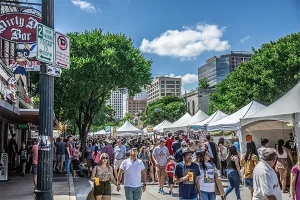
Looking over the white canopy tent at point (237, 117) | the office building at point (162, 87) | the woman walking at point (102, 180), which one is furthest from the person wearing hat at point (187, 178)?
the office building at point (162, 87)

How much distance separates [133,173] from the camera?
8.13 meters

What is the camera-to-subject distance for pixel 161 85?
195500 millimetres

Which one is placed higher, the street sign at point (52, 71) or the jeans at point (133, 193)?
the street sign at point (52, 71)

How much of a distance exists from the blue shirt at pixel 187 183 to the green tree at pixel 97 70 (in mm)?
17953

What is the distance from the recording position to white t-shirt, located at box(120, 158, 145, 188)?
8.09 m

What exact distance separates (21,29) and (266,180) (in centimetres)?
744

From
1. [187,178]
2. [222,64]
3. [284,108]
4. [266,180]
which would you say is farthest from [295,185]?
[222,64]

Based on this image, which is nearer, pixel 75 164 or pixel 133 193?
pixel 133 193

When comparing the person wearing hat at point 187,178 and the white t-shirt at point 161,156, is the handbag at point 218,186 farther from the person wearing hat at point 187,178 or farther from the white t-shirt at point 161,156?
the white t-shirt at point 161,156

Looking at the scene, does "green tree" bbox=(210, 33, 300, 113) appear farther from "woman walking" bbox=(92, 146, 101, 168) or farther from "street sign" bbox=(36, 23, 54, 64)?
"street sign" bbox=(36, 23, 54, 64)

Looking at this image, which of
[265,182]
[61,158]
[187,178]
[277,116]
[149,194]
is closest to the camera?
[265,182]

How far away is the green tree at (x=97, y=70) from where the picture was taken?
24.1 metres

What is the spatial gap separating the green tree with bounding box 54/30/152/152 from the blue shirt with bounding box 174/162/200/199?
18.0m

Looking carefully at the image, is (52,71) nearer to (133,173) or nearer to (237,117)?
(133,173)
